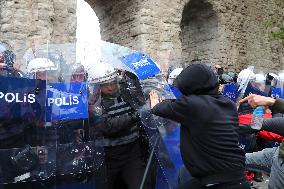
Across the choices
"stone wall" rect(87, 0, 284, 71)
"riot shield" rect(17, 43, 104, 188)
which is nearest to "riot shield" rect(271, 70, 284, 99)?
"stone wall" rect(87, 0, 284, 71)

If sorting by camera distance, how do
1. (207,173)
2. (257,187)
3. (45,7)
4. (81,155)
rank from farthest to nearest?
(45,7), (257,187), (81,155), (207,173)

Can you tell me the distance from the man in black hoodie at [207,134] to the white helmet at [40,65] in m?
1.43

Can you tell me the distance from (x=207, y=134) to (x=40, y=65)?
71.3 inches

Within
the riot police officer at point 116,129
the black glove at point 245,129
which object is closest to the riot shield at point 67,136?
the riot police officer at point 116,129

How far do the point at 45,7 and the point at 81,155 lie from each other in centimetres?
439

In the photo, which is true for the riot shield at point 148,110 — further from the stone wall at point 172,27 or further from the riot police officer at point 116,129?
the stone wall at point 172,27

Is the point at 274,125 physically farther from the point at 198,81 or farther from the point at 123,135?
the point at 123,135

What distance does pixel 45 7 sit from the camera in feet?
22.4

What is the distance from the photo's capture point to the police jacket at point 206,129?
8.55 ft

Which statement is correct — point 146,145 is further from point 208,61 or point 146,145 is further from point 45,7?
point 208,61

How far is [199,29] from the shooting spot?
11664 millimetres

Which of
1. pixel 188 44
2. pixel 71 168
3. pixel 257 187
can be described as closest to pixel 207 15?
pixel 188 44

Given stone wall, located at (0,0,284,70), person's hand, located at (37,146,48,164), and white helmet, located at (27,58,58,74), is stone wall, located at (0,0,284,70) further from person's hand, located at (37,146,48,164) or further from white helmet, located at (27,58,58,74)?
person's hand, located at (37,146,48,164)

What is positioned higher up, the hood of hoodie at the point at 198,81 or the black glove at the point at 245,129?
the hood of hoodie at the point at 198,81
